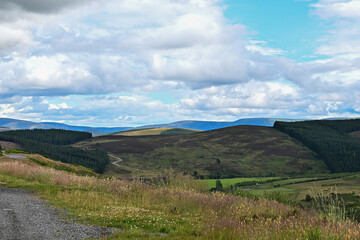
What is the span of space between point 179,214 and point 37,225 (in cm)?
711

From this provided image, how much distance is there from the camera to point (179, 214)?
1703 centimetres

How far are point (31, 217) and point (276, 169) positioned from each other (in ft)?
579

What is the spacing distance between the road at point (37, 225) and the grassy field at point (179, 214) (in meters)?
0.91

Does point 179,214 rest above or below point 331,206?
below

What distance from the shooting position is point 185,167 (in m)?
177

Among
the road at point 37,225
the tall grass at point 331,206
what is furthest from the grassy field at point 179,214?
the road at point 37,225

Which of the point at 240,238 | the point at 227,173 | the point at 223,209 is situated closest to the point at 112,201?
the point at 223,209

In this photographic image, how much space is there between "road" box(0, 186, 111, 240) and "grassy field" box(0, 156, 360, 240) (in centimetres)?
91

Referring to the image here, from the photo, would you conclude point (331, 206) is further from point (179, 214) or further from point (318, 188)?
point (318, 188)

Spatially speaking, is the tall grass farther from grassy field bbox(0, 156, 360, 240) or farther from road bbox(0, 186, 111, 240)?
road bbox(0, 186, 111, 240)

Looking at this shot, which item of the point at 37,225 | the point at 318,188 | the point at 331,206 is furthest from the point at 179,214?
the point at 318,188

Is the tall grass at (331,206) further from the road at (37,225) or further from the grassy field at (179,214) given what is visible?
the road at (37,225)

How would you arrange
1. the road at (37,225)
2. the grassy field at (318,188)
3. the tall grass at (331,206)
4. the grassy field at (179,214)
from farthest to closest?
the grassy field at (318,188) < the tall grass at (331,206) < the road at (37,225) < the grassy field at (179,214)

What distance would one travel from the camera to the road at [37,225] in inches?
447
